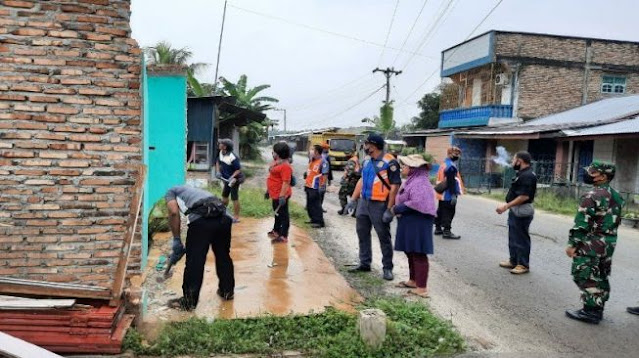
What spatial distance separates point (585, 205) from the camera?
5168mm

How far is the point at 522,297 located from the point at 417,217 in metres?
1.58

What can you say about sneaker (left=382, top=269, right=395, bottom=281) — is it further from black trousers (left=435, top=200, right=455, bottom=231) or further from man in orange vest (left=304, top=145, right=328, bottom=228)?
man in orange vest (left=304, top=145, right=328, bottom=228)

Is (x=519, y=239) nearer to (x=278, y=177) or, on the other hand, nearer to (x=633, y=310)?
(x=633, y=310)

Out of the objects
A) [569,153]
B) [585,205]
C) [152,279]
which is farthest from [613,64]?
[152,279]

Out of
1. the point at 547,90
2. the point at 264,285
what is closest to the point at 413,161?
the point at 264,285

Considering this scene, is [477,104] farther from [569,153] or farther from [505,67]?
[569,153]

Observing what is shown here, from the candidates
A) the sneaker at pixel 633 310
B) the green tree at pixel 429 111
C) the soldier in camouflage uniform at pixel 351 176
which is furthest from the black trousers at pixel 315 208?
the green tree at pixel 429 111

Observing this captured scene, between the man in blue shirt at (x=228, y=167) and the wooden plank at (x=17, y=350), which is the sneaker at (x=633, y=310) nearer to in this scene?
the wooden plank at (x=17, y=350)

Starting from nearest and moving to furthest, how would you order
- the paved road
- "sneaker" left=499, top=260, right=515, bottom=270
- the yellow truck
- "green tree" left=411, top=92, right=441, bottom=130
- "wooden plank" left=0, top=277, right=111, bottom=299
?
"wooden plank" left=0, top=277, right=111, bottom=299 → the paved road → "sneaker" left=499, top=260, right=515, bottom=270 → the yellow truck → "green tree" left=411, top=92, right=441, bottom=130

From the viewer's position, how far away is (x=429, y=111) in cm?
3700

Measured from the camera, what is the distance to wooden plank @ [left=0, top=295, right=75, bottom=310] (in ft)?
12.3

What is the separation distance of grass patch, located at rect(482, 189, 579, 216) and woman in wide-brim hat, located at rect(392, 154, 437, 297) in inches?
390

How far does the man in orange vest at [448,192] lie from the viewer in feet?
29.7

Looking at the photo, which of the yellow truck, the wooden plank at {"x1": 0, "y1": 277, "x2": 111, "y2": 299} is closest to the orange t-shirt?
the wooden plank at {"x1": 0, "y1": 277, "x2": 111, "y2": 299}
